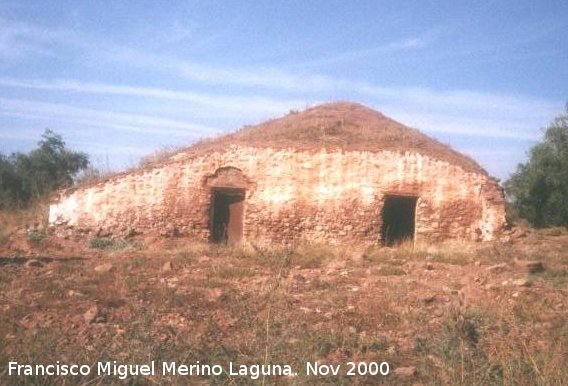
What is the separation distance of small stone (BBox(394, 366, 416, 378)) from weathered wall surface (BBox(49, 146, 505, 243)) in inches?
336


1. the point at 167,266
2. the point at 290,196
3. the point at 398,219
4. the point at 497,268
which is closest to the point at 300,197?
the point at 290,196

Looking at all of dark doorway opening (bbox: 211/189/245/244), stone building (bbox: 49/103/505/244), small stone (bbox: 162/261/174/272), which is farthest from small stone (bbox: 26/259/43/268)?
dark doorway opening (bbox: 211/189/245/244)

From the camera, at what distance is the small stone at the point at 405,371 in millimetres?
3932

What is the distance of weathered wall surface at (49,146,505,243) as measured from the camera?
12.6m

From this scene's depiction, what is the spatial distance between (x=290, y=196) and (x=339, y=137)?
262cm

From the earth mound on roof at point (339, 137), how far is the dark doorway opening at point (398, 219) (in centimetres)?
157

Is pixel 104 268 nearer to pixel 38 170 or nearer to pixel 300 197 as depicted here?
pixel 300 197

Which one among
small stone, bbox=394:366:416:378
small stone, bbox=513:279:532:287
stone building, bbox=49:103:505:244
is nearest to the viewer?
small stone, bbox=394:366:416:378

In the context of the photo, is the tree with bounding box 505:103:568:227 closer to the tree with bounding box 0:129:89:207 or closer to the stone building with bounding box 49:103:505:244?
the stone building with bounding box 49:103:505:244

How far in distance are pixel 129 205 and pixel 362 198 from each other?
6.71 metres

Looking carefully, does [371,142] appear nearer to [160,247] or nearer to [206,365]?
[160,247]

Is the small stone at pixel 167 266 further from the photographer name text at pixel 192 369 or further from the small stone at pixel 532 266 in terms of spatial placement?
the small stone at pixel 532 266

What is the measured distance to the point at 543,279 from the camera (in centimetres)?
811

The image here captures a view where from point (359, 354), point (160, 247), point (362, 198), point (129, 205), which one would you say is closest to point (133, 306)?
point (359, 354)
